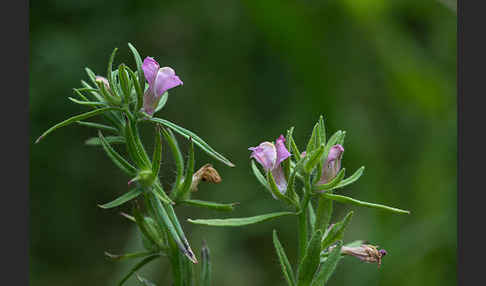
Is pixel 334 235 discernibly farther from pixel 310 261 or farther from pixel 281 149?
pixel 281 149

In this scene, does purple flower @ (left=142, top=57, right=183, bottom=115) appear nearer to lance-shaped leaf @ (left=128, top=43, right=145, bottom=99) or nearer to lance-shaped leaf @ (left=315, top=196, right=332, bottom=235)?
lance-shaped leaf @ (left=128, top=43, right=145, bottom=99)

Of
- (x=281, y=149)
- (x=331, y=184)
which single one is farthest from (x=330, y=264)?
(x=281, y=149)

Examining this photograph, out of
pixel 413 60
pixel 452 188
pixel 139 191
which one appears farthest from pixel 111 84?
pixel 413 60

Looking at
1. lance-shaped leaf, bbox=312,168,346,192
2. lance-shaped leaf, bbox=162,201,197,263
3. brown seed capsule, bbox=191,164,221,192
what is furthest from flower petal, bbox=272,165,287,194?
lance-shaped leaf, bbox=162,201,197,263

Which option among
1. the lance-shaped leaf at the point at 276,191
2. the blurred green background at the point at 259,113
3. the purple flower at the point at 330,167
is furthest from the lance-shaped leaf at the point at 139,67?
the blurred green background at the point at 259,113

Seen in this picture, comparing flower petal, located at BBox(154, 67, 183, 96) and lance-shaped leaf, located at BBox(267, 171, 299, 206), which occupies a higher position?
flower petal, located at BBox(154, 67, 183, 96)

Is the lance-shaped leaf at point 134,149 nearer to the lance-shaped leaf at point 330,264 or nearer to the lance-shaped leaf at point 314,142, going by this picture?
the lance-shaped leaf at point 314,142

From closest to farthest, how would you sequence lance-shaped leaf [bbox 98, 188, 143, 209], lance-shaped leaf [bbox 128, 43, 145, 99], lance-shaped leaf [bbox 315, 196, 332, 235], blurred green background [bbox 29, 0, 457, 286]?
lance-shaped leaf [bbox 98, 188, 143, 209] → lance-shaped leaf [bbox 128, 43, 145, 99] → lance-shaped leaf [bbox 315, 196, 332, 235] → blurred green background [bbox 29, 0, 457, 286]

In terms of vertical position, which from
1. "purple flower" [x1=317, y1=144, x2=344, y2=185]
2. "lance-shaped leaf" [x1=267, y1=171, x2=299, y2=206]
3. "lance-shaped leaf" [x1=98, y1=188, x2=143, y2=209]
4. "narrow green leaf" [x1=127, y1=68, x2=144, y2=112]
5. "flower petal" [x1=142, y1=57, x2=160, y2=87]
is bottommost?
"lance-shaped leaf" [x1=98, y1=188, x2=143, y2=209]
